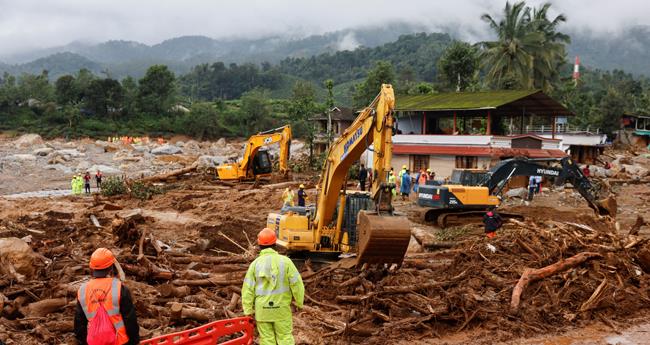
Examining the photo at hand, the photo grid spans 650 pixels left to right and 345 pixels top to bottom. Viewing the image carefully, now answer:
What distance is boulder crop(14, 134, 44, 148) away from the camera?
5825 cm

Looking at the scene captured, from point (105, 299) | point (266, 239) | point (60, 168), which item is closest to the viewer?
point (105, 299)

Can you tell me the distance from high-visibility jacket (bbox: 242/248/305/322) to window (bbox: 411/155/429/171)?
2471 cm

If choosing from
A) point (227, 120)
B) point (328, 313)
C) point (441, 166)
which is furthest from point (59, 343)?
point (227, 120)

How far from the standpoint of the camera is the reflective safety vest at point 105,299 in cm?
446

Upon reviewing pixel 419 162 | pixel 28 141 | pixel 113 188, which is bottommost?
pixel 113 188

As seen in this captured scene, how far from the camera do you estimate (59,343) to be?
6.67 meters

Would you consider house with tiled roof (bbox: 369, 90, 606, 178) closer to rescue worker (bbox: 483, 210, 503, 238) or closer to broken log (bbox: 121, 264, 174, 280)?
rescue worker (bbox: 483, 210, 503, 238)

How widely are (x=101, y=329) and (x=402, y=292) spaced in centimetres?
532

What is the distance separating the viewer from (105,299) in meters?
4.46

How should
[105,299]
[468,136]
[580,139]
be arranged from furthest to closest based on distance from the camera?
[580,139] < [468,136] < [105,299]

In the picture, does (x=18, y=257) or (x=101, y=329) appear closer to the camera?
(x=101, y=329)

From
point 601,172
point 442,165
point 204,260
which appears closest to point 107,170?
point 442,165

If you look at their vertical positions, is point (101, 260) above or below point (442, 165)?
below

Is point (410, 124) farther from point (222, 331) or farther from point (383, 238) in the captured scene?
point (222, 331)
